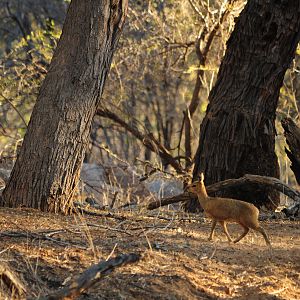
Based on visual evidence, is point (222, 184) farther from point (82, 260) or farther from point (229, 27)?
point (229, 27)

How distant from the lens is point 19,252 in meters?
6.03

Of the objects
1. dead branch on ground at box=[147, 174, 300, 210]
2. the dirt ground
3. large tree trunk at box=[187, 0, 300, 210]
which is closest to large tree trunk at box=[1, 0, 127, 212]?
the dirt ground

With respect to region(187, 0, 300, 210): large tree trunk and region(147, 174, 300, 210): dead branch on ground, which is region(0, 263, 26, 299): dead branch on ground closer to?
region(147, 174, 300, 210): dead branch on ground

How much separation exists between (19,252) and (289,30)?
579cm

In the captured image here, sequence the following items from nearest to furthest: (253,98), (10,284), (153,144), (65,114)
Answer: (10,284) → (65,114) → (253,98) → (153,144)

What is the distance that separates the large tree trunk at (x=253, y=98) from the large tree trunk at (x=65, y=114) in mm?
2921

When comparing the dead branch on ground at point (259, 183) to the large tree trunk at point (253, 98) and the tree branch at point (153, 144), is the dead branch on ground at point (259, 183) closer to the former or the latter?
the large tree trunk at point (253, 98)

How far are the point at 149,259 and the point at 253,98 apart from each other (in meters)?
4.75

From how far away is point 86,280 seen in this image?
488 cm

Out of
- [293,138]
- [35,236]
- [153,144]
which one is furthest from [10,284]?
[153,144]

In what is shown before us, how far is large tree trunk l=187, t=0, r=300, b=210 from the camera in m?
10.4

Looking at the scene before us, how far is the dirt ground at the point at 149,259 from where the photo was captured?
565cm

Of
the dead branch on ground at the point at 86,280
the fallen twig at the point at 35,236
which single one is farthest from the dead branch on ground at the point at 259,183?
the dead branch on ground at the point at 86,280

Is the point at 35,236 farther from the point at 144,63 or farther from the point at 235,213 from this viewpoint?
the point at 144,63
